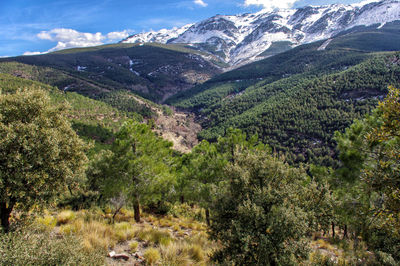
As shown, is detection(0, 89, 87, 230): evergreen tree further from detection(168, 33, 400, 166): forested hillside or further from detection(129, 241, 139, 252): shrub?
detection(168, 33, 400, 166): forested hillside

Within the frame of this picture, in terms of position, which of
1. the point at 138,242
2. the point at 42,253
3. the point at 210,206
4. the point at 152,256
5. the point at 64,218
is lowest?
the point at 138,242

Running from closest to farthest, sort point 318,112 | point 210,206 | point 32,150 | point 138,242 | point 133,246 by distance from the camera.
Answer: point 32,150
point 210,206
point 133,246
point 138,242
point 318,112

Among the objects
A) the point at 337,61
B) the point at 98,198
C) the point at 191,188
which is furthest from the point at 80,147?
the point at 337,61

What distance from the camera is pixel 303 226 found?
25.4 ft

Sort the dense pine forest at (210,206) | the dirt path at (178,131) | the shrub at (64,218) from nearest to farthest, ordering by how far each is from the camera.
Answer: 1. the dense pine forest at (210,206)
2. the shrub at (64,218)
3. the dirt path at (178,131)

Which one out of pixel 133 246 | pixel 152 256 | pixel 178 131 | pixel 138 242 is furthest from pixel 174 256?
pixel 178 131

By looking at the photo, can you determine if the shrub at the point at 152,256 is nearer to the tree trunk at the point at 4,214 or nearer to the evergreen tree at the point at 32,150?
the evergreen tree at the point at 32,150

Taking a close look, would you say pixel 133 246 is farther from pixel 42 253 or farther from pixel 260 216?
pixel 260 216

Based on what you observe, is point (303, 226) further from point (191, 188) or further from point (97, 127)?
point (97, 127)

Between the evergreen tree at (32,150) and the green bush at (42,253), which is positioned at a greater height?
the evergreen tree at (32,150)

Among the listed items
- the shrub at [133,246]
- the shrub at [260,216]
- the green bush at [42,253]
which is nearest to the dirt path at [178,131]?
the shrub at [133,246]

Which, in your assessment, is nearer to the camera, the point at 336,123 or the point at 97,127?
the point at 97,127

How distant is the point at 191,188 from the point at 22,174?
13861 mm

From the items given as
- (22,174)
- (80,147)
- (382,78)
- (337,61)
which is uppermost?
(337,61)
